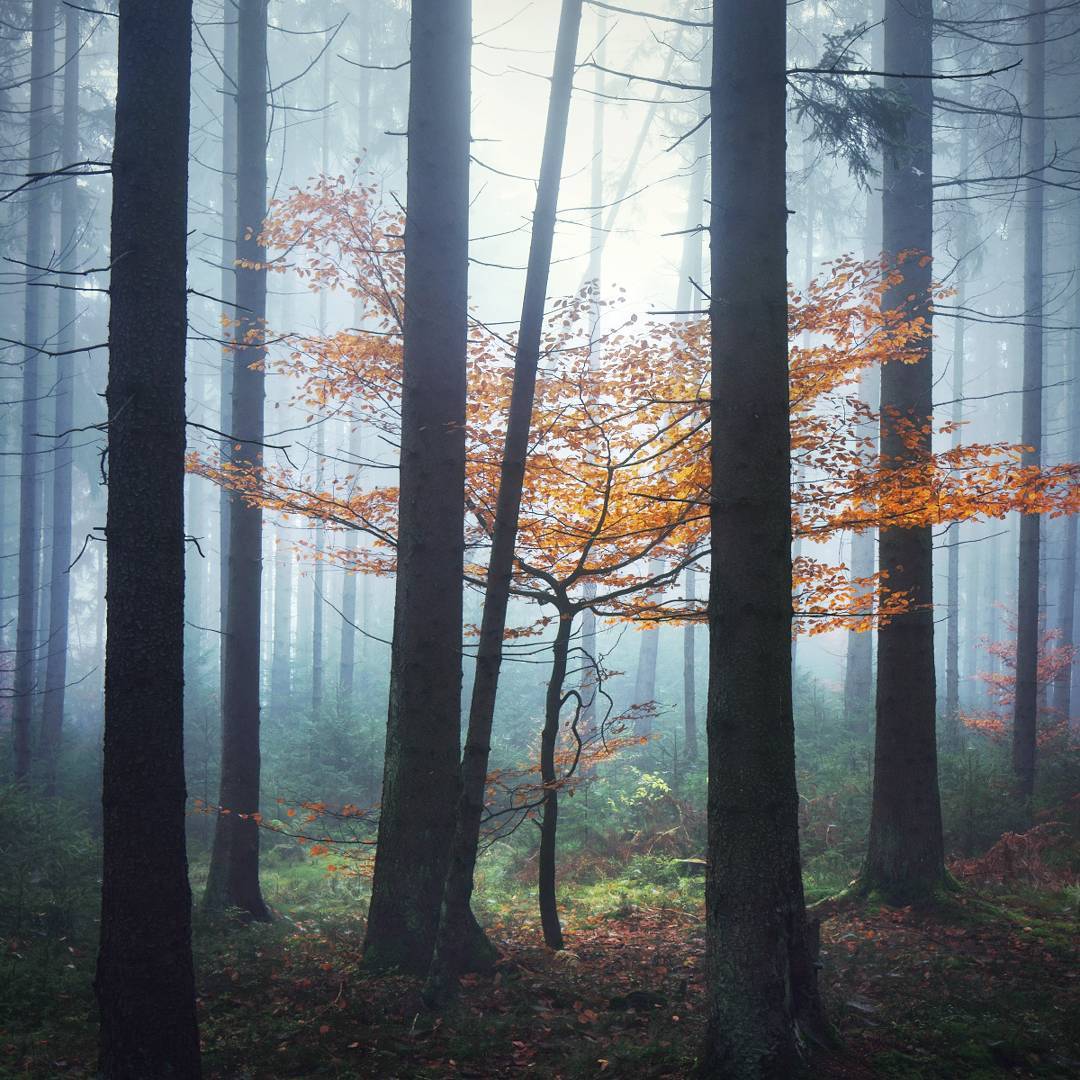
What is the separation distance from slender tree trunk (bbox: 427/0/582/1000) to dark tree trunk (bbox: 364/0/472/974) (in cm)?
34

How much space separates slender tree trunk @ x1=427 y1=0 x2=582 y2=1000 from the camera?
5.73 meters

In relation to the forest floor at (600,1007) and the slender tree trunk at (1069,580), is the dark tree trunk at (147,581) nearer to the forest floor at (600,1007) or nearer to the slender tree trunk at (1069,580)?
the forest floor at (600,1007)

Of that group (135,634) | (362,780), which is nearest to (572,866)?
(362,780)

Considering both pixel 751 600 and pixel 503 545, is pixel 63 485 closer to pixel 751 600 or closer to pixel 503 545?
pixel 503 545

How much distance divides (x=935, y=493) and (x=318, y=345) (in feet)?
20.2

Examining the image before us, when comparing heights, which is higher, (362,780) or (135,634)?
(135,634)

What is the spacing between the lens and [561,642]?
7055 millimetres

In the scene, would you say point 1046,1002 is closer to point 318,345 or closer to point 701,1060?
point 701,1060

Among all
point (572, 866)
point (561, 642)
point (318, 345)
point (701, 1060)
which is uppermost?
point (318, 345)

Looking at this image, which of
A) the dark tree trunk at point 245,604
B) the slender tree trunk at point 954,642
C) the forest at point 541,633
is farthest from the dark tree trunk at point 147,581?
the slender tree trunk at point 954,642

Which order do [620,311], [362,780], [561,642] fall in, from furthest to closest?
[362,780] < [620,311] < [561,642]

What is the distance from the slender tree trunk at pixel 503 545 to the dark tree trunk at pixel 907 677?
3525mm

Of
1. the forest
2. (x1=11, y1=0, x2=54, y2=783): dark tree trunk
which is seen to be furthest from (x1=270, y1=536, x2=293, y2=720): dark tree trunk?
the forest

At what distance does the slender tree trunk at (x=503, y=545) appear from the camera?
226 inches
